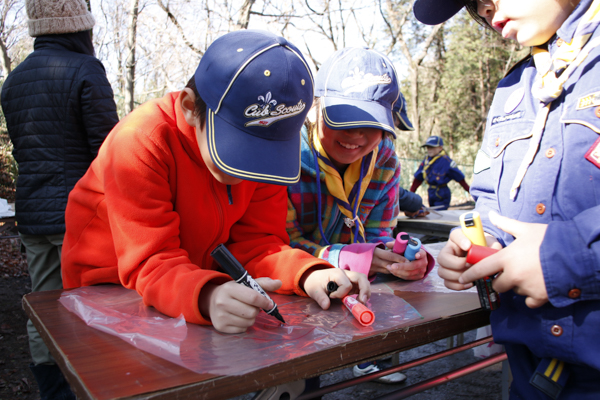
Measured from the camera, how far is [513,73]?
1.30 metres

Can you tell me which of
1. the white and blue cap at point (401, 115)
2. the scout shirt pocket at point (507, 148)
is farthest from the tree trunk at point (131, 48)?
the scout shirt pocket at point (507, 148)

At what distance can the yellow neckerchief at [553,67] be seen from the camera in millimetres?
981

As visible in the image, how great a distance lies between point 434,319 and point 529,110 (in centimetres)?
61

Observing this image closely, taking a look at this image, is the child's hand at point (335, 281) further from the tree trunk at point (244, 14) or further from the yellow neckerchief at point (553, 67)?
the tree trunk at point (244, 14)

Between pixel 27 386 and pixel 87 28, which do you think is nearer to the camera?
pixel 87 28

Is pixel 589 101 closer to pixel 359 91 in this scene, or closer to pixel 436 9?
pixel 436 9

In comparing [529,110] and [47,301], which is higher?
[529,110]

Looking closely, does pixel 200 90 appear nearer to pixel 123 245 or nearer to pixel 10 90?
pixel 123 245

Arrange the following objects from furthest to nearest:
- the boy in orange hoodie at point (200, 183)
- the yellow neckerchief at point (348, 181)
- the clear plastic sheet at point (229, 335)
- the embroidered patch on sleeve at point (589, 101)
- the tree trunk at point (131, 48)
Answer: the tree trunk at point (131, 48), the yellow neckerchief at point (348, 181), the boy in orange hoodie at point (200, 183), the embroidered patch on sleeve at point (589, 101), the clear plastic sheet at point (229, 335)

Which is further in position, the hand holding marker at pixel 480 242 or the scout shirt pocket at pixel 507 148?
the scout shirt pocket at pixel 507 148

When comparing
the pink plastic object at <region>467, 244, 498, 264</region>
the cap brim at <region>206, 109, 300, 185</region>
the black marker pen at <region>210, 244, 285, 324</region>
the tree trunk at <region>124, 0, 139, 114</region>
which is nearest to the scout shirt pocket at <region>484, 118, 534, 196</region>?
the pink plastic object at <region>467, 244, 498, 264</region>

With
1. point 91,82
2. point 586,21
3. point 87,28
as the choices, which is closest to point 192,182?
point 586,21

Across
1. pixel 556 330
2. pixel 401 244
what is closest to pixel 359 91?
pixel 401 244

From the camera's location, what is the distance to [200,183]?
130 cm
